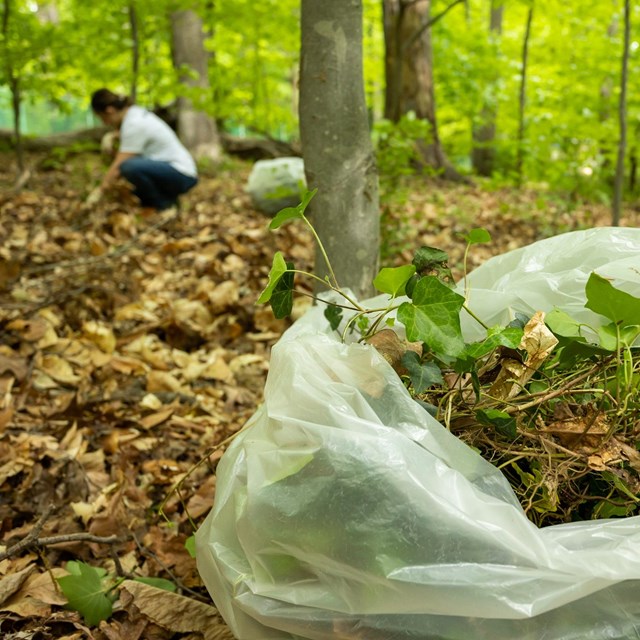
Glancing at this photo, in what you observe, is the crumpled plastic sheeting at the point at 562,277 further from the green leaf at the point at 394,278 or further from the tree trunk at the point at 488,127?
the tree trunk at the point at 488,127

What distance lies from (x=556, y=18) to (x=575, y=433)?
559cm

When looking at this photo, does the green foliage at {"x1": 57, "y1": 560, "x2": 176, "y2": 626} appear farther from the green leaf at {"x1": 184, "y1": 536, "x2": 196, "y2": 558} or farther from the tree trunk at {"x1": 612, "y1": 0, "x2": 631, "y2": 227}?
the tree trunk at {"x1": 612, "y1": 0, "x2": 631, "y2": 227}

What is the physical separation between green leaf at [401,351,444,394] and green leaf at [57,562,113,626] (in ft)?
2.26

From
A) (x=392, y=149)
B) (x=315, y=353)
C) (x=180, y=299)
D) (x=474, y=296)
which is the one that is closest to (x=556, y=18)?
(x=392, y=149)

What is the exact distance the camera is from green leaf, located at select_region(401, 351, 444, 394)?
1015 millimetres

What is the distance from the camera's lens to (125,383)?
2049mm

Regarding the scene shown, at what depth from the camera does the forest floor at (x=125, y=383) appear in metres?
1.19

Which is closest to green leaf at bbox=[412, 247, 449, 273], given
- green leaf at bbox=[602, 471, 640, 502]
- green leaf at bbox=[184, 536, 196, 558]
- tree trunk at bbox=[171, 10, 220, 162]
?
green leaf at bbox=[602, 471, 640, 502]

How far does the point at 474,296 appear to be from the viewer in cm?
127

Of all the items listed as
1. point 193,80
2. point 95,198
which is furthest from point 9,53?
point 193,80

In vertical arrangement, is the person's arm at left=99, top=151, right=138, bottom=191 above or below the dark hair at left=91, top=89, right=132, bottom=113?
below

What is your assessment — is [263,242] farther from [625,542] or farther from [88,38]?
[625,542]

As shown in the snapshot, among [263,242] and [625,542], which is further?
[263,242]

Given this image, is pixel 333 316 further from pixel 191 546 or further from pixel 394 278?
pixel 191 546
